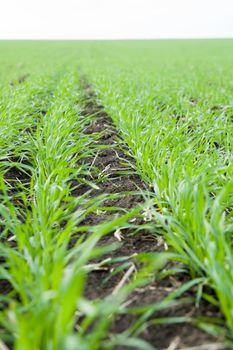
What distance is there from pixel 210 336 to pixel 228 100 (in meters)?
5.13

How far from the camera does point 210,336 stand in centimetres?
149

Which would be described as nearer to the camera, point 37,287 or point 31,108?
point 37,287

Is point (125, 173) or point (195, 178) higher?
point (195, 178)

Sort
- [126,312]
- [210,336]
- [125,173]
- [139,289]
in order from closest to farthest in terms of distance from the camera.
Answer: [210,336] → [126,312] → [139,289] → [125,173]

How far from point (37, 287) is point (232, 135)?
2.79 meters

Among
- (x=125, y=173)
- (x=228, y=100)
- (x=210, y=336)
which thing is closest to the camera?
(x=210, y=336)

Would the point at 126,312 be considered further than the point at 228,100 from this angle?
No

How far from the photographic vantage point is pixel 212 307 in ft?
5.47

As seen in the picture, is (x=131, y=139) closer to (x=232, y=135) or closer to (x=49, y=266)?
(x=232, y=135)

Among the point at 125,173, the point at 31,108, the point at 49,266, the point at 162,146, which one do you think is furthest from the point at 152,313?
the point at 31,108

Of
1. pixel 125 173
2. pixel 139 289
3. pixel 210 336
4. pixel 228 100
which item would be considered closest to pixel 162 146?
pixel 125 173

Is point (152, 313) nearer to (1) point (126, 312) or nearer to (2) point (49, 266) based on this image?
(1) point (126, 312)

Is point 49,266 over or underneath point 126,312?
over

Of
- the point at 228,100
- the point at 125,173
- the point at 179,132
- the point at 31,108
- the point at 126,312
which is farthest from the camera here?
the point at 228,100
